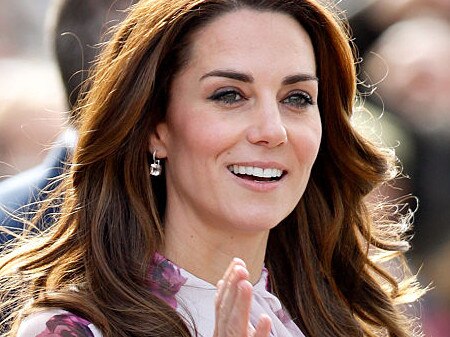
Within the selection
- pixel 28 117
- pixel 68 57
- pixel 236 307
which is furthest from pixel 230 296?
pixel 28 117

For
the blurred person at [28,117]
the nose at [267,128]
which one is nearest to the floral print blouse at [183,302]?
the nose at [267,128]

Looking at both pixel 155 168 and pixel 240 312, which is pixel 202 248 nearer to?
pixel 155 168

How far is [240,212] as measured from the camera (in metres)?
3.59

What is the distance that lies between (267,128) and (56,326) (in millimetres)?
754

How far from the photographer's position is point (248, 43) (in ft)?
11.9

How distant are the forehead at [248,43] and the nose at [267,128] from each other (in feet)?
0.37

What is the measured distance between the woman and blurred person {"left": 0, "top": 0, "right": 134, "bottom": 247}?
427 millimetres

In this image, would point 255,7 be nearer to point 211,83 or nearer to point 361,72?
point 211,83

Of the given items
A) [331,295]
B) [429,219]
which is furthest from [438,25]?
[331,295]

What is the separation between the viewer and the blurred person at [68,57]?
4.27 m

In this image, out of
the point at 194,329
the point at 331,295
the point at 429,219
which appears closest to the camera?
the point at 194,329

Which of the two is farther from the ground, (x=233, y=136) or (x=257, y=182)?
(x=233, y=136)

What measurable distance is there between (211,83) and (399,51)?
2.24 meters

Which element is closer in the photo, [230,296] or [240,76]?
[230,296]
